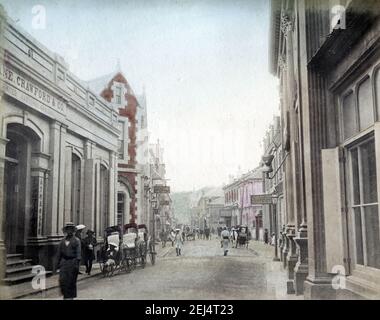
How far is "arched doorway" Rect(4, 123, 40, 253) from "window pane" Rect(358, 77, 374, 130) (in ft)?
13.1

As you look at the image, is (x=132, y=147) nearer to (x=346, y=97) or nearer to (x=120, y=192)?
(x=120, y=192)

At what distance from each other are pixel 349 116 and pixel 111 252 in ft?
12.9

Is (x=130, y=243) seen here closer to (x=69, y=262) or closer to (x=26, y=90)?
(x=69, y=262)

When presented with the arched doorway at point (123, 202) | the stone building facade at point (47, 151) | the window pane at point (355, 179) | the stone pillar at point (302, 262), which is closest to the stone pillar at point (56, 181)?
the stone building facade at point (47, 151)

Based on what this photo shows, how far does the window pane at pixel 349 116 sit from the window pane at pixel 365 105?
0.55 ft

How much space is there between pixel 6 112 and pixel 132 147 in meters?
1.71

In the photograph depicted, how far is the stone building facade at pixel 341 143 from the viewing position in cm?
368

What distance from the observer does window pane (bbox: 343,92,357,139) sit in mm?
4125

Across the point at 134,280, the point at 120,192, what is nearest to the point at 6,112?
the point at 120,192

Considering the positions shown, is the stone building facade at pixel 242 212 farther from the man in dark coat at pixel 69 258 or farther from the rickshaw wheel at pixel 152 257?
the man in dark coat at pixel 69 258

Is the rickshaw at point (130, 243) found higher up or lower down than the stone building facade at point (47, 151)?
lower down

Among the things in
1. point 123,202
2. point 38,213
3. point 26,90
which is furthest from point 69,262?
point 26,90
